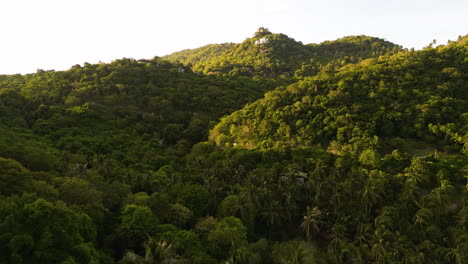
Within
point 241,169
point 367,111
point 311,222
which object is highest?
point 367,111

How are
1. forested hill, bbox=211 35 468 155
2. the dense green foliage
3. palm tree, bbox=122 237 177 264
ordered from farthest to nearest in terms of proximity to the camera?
forested hill, bbox=211 35 468 155, the dense green foliage, palm tree, bbox=122 237 177 264

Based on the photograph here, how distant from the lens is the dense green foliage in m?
Answer: 45.2

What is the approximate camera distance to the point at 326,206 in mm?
69875

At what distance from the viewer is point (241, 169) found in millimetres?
78125

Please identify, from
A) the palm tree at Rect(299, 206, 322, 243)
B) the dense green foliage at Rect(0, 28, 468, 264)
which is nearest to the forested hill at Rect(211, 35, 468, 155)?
the dense green foliage at Rect(0, 28, 468, 264)

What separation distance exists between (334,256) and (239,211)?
64.1 ft

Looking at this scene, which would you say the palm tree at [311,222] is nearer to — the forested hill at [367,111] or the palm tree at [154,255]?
the forested hill at [367,111]

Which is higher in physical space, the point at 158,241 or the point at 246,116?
the point at 246,116

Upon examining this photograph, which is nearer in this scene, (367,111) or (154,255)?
(154,255)

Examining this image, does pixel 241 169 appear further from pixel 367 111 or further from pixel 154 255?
pixel 367 111

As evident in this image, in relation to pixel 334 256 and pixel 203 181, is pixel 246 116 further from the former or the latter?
pixel 334 256

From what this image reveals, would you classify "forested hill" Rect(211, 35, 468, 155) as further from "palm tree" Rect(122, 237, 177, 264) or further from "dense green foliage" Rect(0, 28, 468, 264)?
"palm tree" Rect(122, 237, 177, 264)

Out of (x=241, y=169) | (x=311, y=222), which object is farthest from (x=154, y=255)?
(x=241, y=169)

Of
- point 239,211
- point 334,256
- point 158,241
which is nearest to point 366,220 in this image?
point 334,256
